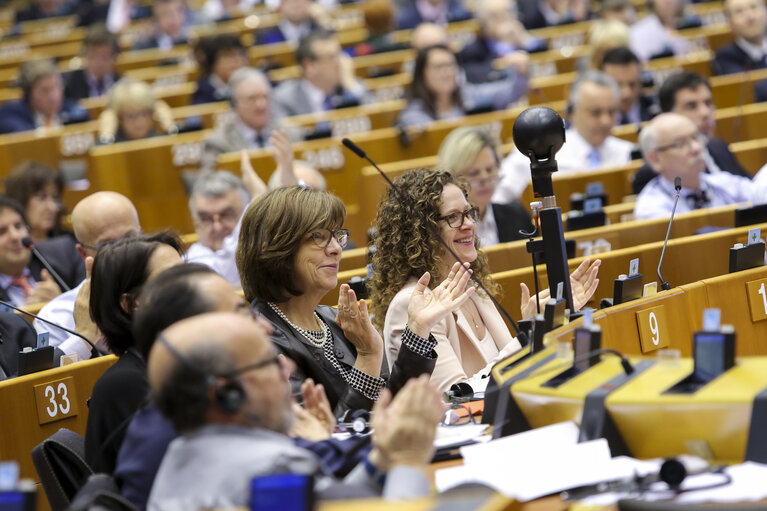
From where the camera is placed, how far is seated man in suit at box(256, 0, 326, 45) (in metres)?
8.64

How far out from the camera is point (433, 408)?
1.77 metres

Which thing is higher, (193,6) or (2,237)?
(193,6)

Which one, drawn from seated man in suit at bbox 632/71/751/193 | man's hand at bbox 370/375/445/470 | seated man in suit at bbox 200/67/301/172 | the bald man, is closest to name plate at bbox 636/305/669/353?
man's hand at bbox 370/375/445/470

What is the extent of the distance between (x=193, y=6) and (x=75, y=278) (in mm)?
6925

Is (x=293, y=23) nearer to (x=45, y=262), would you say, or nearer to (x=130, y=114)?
(x=130, y=114)

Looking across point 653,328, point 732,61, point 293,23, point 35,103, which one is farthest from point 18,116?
point 653,328

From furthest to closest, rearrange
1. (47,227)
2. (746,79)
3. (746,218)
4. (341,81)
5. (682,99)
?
(341,81) → (746,79) → (682,99) → (47,227) → (746,218)

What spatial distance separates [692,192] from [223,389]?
3.27 meters

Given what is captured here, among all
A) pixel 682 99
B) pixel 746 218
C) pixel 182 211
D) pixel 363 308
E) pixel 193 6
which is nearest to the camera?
pixel 363 308

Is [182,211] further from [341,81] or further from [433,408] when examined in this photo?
[433,408]

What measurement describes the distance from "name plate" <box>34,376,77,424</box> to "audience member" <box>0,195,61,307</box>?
134 cm

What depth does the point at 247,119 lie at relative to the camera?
5.80 metres

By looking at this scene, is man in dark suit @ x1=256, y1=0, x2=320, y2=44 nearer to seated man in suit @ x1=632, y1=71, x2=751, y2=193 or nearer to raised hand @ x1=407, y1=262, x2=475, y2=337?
seated man in suit @ x1=632, y1=71, x2=751, y2=193

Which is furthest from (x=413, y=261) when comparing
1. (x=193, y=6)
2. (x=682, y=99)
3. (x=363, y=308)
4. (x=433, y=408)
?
(x=193, y=6)
